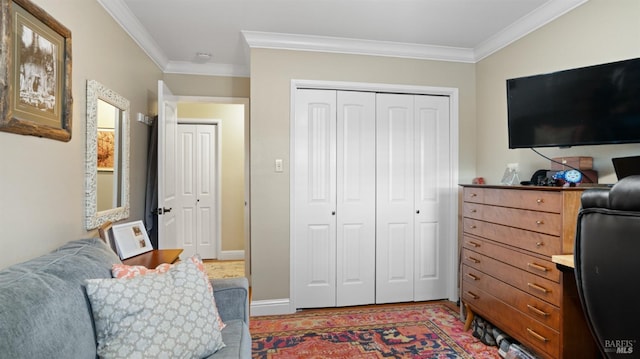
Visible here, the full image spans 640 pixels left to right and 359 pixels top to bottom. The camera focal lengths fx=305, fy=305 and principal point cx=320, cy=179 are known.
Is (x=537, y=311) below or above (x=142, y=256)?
below

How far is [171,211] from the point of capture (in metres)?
3.00

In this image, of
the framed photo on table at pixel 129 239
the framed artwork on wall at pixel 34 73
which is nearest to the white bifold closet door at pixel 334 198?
the framed photo on table at pixel 129 239

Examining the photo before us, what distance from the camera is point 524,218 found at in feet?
6.08

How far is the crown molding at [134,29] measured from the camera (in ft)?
6.91

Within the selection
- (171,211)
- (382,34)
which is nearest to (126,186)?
(171,211)

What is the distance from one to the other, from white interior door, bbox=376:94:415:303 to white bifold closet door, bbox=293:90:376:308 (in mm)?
85

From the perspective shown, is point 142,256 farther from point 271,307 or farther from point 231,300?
point 271,307

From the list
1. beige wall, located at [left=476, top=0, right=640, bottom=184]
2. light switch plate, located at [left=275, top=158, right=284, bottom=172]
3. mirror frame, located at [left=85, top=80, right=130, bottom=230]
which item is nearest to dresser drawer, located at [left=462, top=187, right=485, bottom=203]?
beige wall, located at [left=476, top=0, right=640, bottom=184]

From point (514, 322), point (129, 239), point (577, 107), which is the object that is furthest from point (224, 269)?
point (577, 107)

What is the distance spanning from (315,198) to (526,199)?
64.1 inches

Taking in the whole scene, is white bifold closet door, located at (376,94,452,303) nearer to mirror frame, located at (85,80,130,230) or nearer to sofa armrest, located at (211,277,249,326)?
sofa armrest, located at (211,277,249,326)

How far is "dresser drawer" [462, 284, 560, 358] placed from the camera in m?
1.67

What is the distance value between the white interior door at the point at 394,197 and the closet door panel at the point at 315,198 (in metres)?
0.45

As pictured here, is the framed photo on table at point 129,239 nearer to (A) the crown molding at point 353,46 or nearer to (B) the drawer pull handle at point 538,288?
(A) the crown molding at point 353,46
